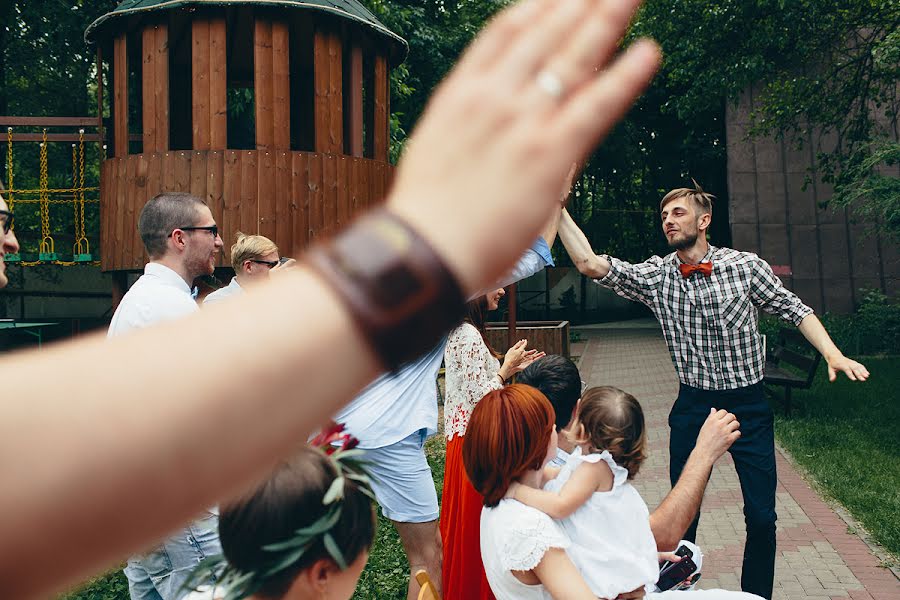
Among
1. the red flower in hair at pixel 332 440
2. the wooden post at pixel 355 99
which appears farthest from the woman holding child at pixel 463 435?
the wooden post at pixel 355 99

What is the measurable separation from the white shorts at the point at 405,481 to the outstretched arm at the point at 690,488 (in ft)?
4.74

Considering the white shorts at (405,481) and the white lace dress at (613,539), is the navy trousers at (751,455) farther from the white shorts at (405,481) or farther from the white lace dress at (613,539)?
the white lace dress at (613,539)

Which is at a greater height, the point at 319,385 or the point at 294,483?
the point at 319,385

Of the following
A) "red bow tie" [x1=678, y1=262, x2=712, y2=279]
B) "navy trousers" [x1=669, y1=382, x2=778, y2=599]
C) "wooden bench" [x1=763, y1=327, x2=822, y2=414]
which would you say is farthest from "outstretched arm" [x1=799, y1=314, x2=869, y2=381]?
"wooden bench" [x1=763, y1=327, x2=822, y2=414]

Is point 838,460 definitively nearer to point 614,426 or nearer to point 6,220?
point 614,426

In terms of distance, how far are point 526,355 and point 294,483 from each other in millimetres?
4044

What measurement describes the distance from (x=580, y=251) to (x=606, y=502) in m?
2.26

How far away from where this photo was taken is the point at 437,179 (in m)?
0.66

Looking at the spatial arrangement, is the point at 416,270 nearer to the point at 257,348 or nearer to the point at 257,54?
the point at 257,348

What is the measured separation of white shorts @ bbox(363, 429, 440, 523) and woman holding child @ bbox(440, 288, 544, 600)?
4.9 inches

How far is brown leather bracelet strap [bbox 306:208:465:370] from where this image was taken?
62 centimetres

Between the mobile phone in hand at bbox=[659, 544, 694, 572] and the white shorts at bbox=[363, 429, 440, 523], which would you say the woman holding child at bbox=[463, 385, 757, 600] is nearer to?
the mobile phone in hand at bbox=[659, 544, 694, 572]

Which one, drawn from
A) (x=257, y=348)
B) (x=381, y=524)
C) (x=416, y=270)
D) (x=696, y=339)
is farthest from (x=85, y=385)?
(x=381, y=524)

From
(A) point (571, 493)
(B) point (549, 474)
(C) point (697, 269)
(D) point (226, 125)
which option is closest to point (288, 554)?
(A) point (571, 493)
